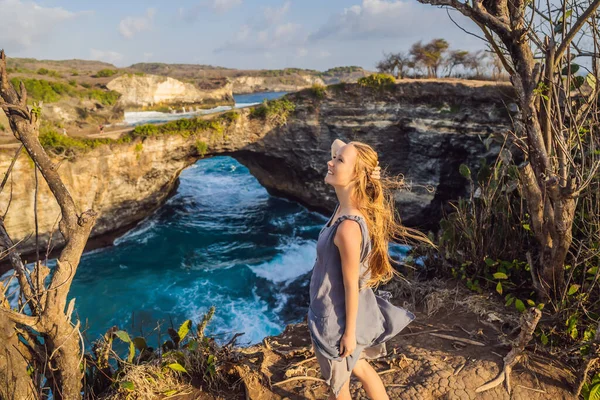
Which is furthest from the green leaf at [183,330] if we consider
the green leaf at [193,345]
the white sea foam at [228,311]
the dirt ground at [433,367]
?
the white sea foam at [228,311]

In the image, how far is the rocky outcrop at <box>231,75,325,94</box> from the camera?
277 feet

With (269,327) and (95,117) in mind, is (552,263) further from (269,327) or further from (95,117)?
(95,117)

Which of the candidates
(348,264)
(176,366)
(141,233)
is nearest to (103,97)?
(141,233)

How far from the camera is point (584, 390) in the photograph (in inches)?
110

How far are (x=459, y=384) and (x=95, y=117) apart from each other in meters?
24.5

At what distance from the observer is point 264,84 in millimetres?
88188

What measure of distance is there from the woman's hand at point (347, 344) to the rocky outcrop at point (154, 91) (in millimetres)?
38002

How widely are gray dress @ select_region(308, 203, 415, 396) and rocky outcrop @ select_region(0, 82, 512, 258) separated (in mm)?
11010

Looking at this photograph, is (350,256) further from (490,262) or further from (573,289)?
(490,262)

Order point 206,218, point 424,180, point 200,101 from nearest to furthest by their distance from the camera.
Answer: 1. point 424,180
2. point 206,218
3. point 200,101

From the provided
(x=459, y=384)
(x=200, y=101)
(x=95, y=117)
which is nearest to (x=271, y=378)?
(x=459, y=384)

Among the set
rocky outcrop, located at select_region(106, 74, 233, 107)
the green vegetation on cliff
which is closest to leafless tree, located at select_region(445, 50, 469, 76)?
the green vegetation on cliff

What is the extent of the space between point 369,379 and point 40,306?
2283 mm

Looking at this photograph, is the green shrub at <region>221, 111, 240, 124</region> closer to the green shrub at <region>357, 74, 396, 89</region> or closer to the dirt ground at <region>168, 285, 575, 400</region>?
the green shrub at <region>357, 74, 396, 89</region>
